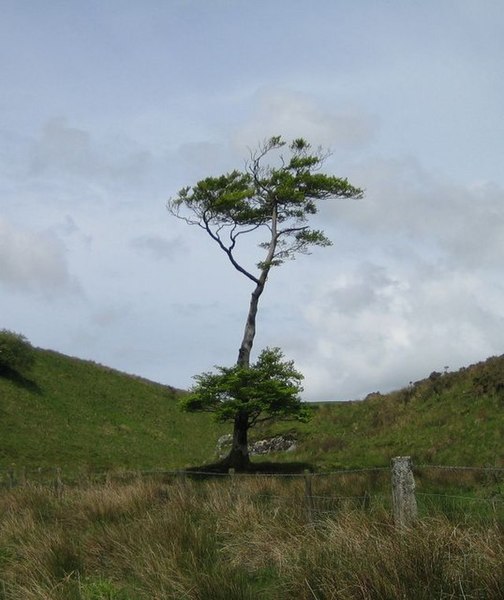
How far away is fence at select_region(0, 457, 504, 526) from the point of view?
26.3 feet

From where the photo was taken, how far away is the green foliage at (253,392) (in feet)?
79.5

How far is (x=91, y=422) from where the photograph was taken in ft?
144

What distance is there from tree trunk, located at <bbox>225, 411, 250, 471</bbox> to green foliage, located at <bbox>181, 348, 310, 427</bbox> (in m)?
0.23

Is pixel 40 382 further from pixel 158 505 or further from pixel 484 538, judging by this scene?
pixel 484 538

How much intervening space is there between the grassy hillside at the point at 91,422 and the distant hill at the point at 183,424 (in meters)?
0.08

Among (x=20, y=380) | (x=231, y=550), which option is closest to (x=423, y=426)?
(x=231, y=550)

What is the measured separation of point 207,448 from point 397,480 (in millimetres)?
39491

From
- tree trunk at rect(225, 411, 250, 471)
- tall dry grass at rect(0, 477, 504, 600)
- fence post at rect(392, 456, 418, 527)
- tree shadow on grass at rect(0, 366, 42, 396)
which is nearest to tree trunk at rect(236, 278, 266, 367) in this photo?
tree trunk at rect(225, 411, 250, 471)

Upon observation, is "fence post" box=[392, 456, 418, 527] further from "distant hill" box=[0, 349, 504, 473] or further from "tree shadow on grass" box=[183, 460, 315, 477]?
"tree shadow on grass" box=[183, 460, 315, 477]

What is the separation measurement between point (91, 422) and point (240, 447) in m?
20.8

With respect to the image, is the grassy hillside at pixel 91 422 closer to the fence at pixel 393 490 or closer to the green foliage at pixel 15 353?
the green foliage at pixel 15 353

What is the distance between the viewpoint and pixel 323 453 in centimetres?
2762

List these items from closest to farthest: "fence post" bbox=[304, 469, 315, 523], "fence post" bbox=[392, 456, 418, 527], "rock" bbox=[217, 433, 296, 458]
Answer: "fence post" bbox=[392, 456, 418, 527] < "fence post" bbox=[304, 469, 315, 523] < "rock" bbox=[217, 433, 296, 458]

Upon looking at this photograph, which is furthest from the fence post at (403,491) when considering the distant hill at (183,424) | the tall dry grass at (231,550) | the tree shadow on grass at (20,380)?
the tree shadow on grass at (20,380)
